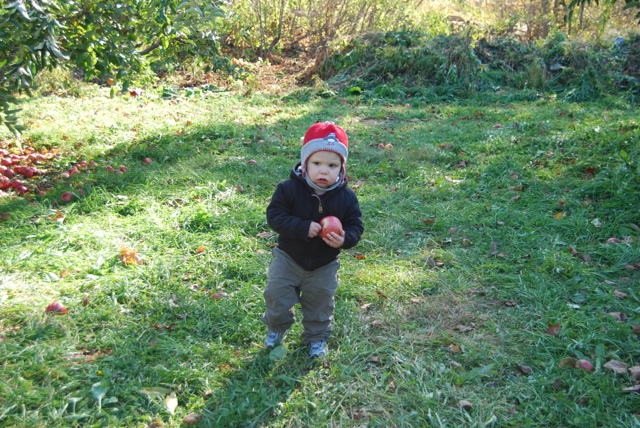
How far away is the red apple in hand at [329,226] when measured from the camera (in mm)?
2357

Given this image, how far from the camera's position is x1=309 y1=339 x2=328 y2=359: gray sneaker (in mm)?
2693

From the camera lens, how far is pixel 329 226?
2.36 m

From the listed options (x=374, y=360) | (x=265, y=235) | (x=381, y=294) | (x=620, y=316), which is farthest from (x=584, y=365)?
(x=265, y=235)

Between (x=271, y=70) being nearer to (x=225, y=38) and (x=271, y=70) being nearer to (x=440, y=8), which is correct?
(x=225, y=38)

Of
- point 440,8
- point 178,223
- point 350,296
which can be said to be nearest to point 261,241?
point 178,223

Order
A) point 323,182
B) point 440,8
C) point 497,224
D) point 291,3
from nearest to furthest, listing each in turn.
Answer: point 323,182, point 497,224, point 291,3, point 440,8

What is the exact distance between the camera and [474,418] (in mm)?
2287

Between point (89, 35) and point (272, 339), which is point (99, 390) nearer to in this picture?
point (272, 339)

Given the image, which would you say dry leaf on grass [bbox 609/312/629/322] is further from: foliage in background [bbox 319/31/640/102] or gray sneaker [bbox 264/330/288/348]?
foliage in background [bbox 319/31/640/102]

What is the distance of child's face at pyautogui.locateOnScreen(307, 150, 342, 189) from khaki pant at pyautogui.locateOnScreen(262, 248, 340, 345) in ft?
1.58

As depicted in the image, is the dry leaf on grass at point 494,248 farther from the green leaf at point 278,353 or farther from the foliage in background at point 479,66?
the foliage in background at point 479,66

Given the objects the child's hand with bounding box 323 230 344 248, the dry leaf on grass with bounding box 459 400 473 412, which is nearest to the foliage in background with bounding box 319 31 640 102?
the child's hand with bounding box 323 230 344 248

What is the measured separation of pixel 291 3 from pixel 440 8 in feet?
22.0

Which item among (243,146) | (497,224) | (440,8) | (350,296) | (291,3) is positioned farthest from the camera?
(440,8)
